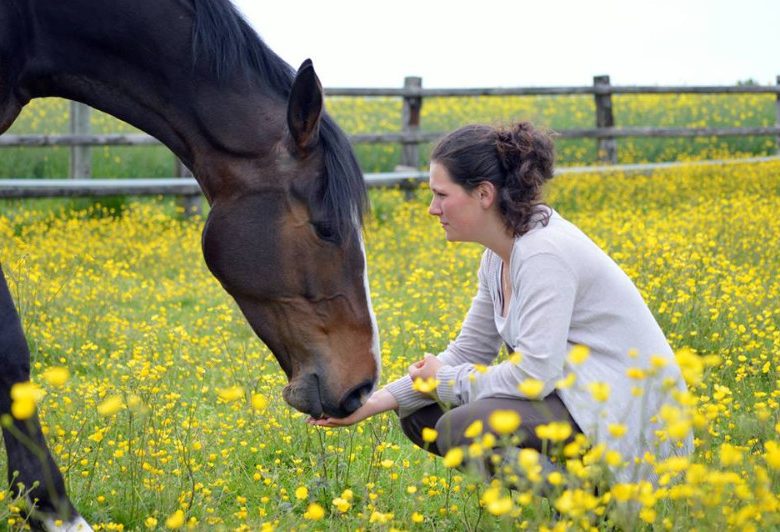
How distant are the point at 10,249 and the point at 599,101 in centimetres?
929

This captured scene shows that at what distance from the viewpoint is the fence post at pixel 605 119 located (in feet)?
47.3

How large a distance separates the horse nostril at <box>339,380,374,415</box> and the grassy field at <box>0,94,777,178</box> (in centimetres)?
1039

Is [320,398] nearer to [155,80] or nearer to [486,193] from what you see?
[486,193]

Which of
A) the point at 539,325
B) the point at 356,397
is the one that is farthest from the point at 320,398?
the point at 539,325

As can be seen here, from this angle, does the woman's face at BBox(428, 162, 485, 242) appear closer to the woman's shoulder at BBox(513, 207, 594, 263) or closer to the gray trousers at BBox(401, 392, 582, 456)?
the woman's shoulder at BBox(513, 207, 594, 263)

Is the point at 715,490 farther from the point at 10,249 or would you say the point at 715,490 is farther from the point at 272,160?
the point at 10,249

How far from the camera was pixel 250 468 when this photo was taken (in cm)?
379

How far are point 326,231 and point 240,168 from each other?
338 millimetres

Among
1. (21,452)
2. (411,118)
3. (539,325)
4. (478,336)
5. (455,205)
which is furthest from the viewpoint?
(411,118)

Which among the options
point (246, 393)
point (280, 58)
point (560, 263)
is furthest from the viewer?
point (246, 393)

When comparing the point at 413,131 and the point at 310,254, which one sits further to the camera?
the point at 413,131

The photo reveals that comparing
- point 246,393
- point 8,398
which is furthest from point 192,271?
point 8,398

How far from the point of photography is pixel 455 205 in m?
3.07

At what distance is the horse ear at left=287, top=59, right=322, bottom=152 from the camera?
278 cm
